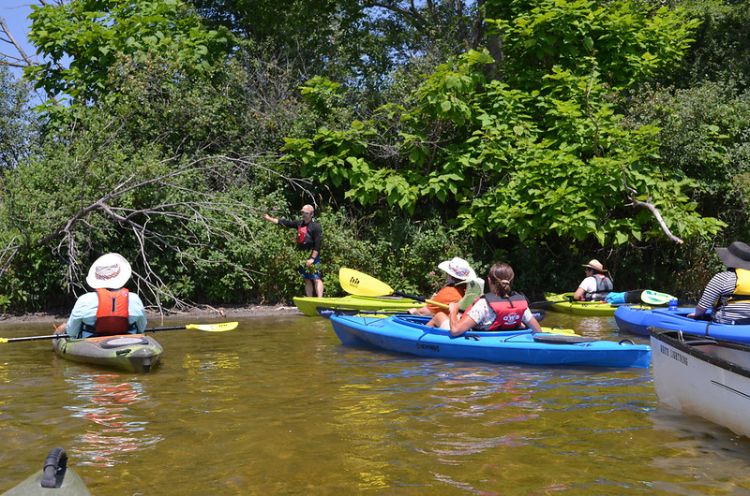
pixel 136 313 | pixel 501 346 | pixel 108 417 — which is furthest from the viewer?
pixel 136 313

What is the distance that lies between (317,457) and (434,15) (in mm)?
15567

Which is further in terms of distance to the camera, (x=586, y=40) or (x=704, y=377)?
(x=586, y=40)

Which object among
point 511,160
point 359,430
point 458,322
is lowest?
point 359,430

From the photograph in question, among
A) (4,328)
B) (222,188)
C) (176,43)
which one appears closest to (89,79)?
(176,43)

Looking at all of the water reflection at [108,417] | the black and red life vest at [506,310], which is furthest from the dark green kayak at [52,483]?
the black and red life vest at [506,310]

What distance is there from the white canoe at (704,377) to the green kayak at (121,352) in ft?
14.9

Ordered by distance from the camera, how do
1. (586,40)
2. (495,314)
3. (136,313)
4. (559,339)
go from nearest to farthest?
1. (559,339)
2. (136,313)
3. (495,314)
4. (586,40)

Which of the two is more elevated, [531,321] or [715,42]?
[715,42]

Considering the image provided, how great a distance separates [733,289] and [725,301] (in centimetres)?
17

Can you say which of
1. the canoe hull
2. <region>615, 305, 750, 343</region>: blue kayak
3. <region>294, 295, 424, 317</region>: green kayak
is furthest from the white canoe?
<region>294, 295, 424, 317</region>: green kayak

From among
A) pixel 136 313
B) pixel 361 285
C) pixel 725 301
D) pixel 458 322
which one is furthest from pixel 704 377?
pixel 361 285

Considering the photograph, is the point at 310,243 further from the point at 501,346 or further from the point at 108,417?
the point at 108,417

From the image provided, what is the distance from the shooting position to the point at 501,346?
Answer: 8.27 metres

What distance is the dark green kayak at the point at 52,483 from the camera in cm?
279
